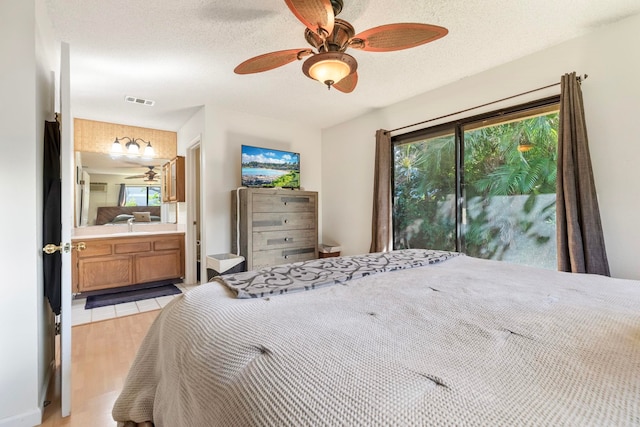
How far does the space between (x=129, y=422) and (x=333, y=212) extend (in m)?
3.38

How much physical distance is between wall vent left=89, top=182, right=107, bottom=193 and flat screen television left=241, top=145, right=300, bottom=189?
6.88ft

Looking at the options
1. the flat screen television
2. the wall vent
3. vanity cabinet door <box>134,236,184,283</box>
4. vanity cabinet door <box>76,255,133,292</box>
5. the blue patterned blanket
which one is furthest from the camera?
the wall vent

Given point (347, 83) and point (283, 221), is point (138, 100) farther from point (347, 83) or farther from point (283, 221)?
point (347, 83)

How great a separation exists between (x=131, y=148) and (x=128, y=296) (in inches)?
80.9

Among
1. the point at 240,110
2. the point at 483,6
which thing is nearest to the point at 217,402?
the point at 483,6

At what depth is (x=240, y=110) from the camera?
370 centimetres

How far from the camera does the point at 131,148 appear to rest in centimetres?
417

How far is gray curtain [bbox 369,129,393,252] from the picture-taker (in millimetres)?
3422

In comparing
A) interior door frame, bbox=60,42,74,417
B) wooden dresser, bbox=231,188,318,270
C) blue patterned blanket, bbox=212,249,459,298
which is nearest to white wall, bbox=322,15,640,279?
blue patterned blanket, bbox=212,249,459,298

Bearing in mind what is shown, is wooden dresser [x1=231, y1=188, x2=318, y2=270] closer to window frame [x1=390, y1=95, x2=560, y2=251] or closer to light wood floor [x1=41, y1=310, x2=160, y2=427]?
window frame [x1=390, y1=95, x2=560, y2=251]

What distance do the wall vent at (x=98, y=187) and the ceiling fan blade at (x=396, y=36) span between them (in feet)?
13.2

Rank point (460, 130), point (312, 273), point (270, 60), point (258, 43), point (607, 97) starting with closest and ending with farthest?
point (312, 273), point (270, 60), point (607, 97), point (258, 43), point (460, 130)

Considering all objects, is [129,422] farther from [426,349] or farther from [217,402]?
[426,349]

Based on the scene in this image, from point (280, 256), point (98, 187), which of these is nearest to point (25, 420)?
point (280, 256)
